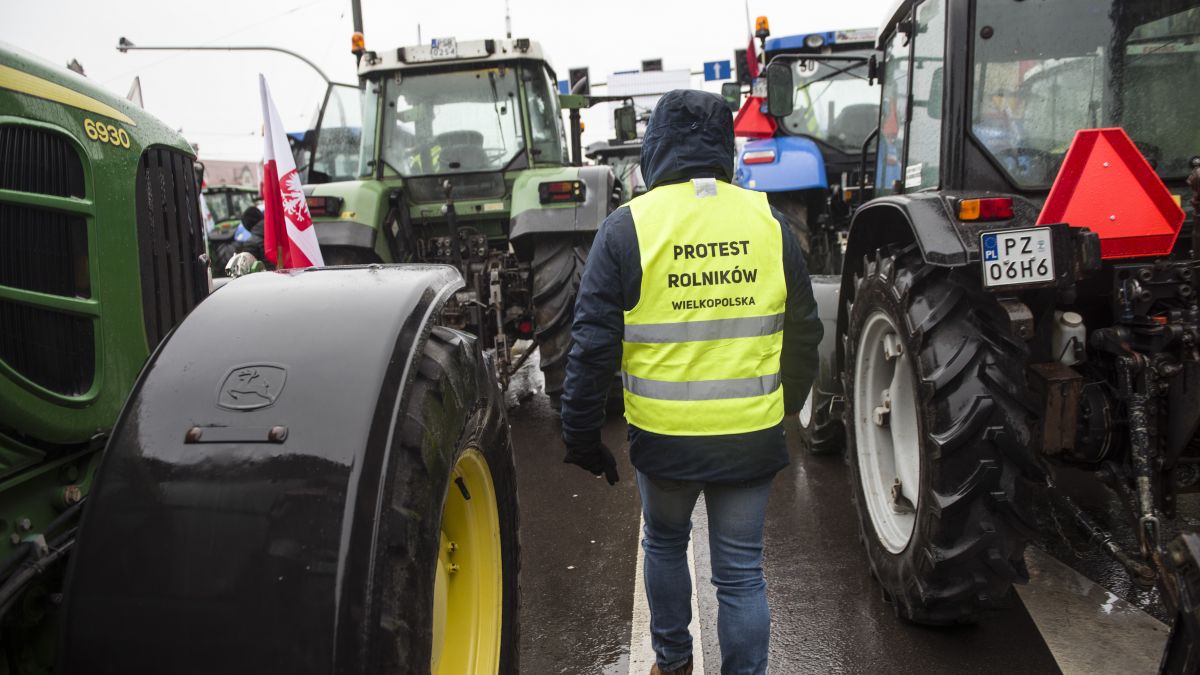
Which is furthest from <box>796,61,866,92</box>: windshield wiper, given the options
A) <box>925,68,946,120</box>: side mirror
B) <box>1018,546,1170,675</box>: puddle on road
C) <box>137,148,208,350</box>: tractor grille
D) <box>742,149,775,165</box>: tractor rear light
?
<box>137,148,208,350</box>: tractor grille

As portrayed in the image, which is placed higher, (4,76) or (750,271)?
(4,76)

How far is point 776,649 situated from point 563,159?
4.93 meters

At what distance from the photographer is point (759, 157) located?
7.98 metres

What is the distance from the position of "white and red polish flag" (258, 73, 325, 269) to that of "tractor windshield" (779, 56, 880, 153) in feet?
17.2

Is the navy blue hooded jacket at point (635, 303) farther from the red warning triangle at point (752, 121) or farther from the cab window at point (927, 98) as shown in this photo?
the red warning triangle at point (752, 121)

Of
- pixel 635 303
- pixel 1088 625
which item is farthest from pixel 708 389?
pixel 1088 625

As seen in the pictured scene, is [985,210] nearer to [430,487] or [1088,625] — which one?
[1088,625]

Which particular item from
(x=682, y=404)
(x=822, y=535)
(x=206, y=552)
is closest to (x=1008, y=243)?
(x=682, y=404)

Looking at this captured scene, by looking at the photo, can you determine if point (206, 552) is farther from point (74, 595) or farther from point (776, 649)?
point (776, 649)

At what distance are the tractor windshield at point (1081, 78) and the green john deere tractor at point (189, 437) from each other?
7.50 feet

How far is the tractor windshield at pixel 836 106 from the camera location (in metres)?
8.57

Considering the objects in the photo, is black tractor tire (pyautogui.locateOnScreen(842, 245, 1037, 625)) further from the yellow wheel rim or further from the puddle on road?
the yellow wheel rim

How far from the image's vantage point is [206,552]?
1.50 metres

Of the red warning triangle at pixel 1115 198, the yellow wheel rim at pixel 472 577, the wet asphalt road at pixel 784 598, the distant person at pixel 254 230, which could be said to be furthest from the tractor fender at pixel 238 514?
the distant person at pixel 254 230
